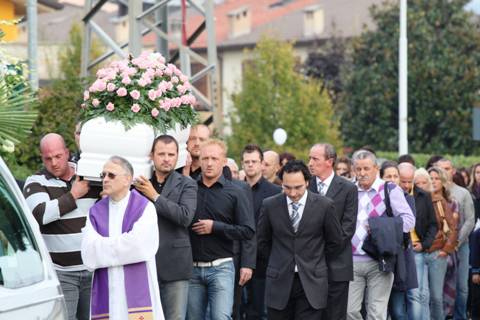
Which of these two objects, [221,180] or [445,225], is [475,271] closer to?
[445,225]

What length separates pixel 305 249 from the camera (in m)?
10.8

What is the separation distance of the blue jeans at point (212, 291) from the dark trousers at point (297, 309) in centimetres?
48

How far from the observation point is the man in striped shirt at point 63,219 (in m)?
9.52

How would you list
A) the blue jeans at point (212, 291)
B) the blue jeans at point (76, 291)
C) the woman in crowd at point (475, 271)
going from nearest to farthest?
the blue jeans at point (76, 291) → the blue jeans at point (212, 291) → the woman in crowd at point (475, 271)

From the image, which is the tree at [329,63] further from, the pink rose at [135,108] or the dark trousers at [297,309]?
the pink rose at [135,108]

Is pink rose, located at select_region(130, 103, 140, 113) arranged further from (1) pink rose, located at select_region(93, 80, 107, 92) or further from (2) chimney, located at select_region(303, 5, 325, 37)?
(2) chimney, located at select_region(303, 5, 325, 37)

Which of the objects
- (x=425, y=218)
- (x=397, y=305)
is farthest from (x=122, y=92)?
(x=425, y=218)

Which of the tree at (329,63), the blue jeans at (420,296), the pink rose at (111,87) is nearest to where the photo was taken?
the pink rose at (111,87)

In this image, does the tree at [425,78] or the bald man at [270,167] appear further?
the tree at [425,78]

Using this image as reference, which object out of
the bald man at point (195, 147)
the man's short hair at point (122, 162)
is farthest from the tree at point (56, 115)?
the man's short hair at point (122, 162)

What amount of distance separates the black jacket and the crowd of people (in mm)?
13

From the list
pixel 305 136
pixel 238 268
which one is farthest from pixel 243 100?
pixel 238 268

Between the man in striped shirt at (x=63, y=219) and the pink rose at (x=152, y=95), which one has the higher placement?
the pink rose at (x=152, y=95)

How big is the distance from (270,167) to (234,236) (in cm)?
436
